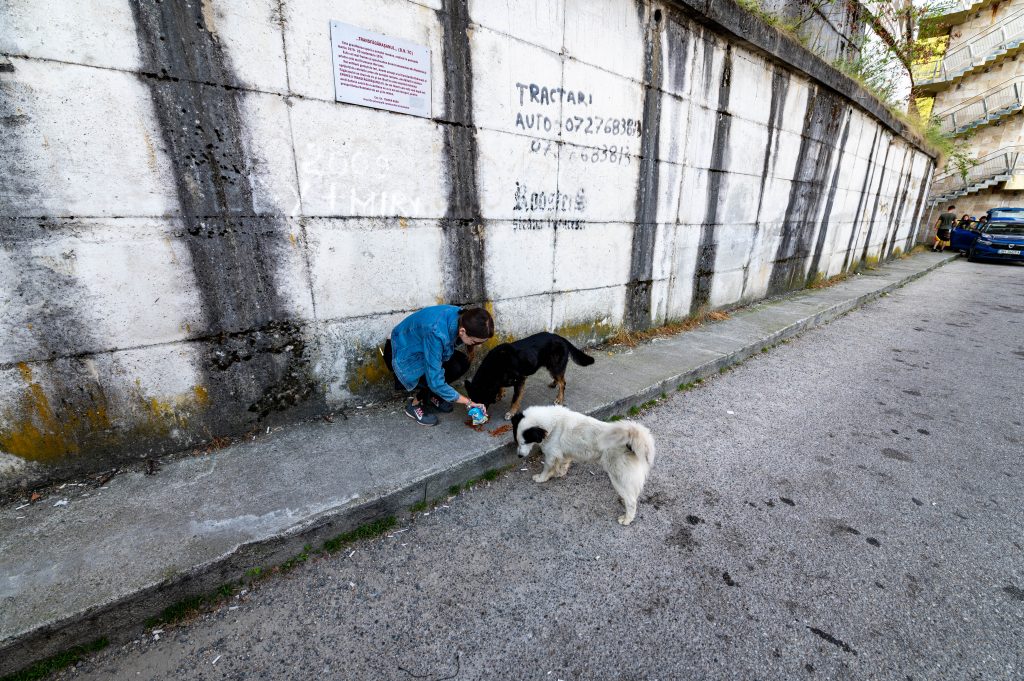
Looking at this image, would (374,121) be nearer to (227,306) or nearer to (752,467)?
(227,306)

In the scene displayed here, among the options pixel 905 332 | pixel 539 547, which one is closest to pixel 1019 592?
pixel 539 547

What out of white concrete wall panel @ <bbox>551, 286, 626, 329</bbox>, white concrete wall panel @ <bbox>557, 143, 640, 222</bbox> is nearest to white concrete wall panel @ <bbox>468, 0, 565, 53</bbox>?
white concrete wall panel @ <bbox>557, 143, 640, 222</bbox>

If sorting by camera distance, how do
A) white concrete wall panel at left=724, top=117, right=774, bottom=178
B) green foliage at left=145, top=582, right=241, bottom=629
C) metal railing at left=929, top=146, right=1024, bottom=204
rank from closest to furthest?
green foliage at left=145, top=582, right=241, bottom=629, white concrete wall panel at left=724, top=117, right=774, bottom=178, metal railing at left=929, top=146, right=1024, bottom=204

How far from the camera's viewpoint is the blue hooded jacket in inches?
128

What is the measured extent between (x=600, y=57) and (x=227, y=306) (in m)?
4.58

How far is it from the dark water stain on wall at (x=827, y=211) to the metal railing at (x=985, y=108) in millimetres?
20222

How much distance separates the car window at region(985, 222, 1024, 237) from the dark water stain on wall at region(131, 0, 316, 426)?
2474cm

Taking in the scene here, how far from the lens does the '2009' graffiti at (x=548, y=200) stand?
4.39 m

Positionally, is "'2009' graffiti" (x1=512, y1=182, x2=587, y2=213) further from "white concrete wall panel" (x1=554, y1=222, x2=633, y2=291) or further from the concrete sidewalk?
the concrete sidewalk

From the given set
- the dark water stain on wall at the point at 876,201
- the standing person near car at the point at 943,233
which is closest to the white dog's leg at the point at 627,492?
the dark water stain on wall at the point at 876,201

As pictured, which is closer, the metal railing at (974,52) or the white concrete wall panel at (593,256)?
the white concrete wall panel at (593,256)

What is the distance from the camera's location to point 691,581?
2.37m

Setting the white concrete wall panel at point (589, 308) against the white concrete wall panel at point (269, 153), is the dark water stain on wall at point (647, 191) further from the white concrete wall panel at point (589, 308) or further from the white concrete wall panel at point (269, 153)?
the white concrete wall panel at point (269, 153)

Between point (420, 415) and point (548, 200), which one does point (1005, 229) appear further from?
point (420, 415)
